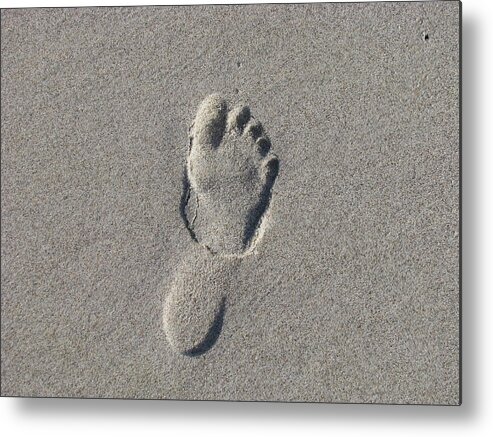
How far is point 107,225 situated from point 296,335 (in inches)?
22.5

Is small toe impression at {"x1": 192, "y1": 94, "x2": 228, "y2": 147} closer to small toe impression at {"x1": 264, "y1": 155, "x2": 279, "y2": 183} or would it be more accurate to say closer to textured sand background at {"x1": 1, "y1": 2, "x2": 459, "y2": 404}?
textured sand background at {"x1": 1, "y1": 2, "x2": 459, "y2": 404}

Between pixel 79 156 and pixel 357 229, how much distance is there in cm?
76

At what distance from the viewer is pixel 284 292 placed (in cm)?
142

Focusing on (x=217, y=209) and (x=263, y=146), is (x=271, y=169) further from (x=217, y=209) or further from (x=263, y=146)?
(x=217, y=209)

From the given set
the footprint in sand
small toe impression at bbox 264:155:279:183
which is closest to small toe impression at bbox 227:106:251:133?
the footprint in sand

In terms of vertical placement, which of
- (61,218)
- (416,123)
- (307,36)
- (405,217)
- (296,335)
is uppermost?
(307,36)

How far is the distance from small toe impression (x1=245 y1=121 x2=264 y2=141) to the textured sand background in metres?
0.02

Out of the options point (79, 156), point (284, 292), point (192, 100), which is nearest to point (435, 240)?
point (284, 292)

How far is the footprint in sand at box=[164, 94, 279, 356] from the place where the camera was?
55.9 inches

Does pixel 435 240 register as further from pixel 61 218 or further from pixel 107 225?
pixel 61 218

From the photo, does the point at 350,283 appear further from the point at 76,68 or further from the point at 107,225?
the point at 76,68

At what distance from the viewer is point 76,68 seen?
4.86 feet

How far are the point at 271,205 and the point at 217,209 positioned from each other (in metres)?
0.14

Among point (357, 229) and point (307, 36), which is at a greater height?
point (307, 36)
